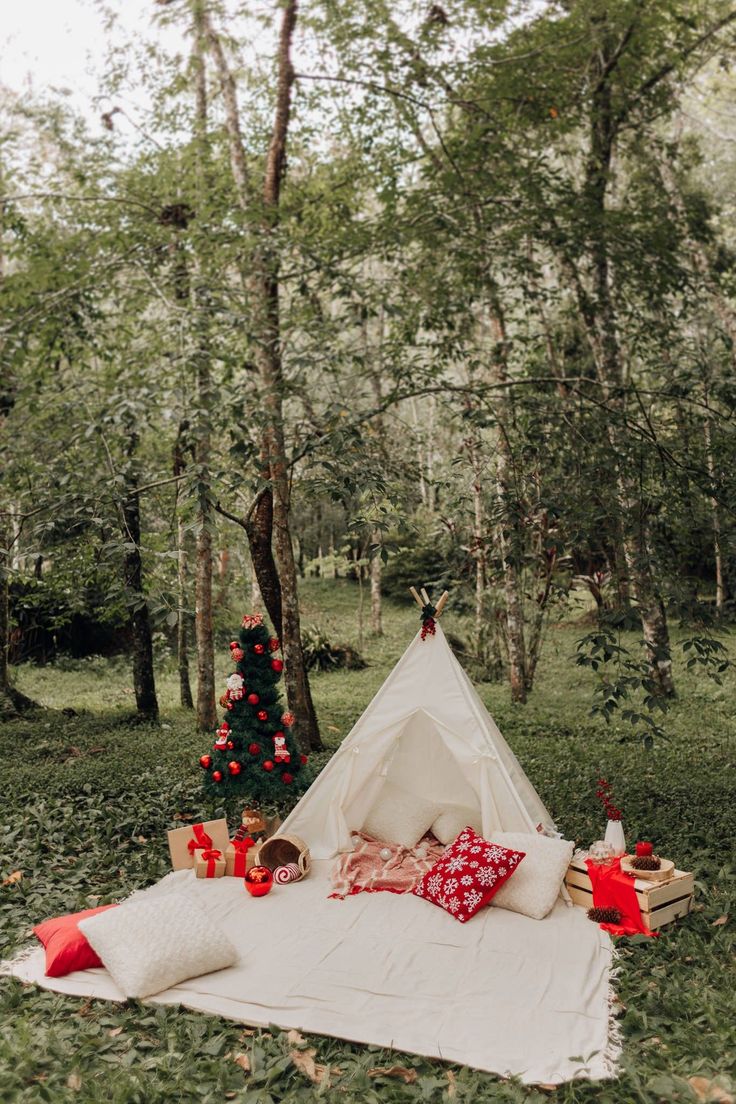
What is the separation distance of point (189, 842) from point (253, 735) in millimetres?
758

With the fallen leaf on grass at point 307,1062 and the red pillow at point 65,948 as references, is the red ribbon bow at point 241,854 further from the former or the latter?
the fallen leaf on grass at point 307,1062

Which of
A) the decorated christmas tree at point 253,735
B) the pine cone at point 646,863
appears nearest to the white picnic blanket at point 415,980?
the pine cone at point 646,863

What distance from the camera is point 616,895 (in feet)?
13.6

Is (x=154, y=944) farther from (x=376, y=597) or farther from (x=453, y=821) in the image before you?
(x=376, y=597)

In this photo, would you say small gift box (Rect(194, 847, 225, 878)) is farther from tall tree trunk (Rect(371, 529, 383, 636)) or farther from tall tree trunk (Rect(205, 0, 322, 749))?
tall tree trunk (Rect(371, 529, 383, 636))

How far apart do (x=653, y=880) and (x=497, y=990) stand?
1026 mm

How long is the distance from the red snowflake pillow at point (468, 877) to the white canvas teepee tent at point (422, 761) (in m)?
0.37

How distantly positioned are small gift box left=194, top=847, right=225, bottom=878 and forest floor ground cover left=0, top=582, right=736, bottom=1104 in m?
0.25

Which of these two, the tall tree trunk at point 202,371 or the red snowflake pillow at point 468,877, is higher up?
the tall tree trunk at point 202,371

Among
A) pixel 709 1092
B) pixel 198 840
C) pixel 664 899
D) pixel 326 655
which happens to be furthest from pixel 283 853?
pixel 326 655

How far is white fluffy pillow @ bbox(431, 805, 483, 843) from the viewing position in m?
5.16

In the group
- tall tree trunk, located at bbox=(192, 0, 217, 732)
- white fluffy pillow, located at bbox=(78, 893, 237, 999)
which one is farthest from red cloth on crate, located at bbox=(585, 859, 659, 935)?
tall tree trunk, located at bbox=(192, 0, 217, 732)

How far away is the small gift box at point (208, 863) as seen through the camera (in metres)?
4.80

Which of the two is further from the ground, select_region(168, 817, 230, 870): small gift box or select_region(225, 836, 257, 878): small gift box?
select_region(168, 817, 230, 870): small gift box
